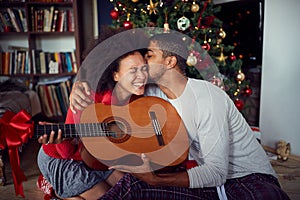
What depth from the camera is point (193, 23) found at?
2361mm

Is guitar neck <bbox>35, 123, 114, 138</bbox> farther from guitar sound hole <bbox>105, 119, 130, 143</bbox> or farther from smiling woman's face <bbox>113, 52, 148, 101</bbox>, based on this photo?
smiling woman's face <bbox>113, 52, 148, 101</bbox>

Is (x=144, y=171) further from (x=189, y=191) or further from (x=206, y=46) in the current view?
(x=206, y=46)

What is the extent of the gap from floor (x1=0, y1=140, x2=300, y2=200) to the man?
856mm

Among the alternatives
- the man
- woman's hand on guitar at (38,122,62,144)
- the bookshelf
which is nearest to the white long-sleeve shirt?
the man

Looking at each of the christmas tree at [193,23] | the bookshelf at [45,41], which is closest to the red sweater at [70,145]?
the christmas tree at [193,23]

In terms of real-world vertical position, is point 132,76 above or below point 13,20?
below

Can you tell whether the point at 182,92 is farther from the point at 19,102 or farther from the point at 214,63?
the point at 19,102

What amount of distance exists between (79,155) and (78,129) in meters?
0.43

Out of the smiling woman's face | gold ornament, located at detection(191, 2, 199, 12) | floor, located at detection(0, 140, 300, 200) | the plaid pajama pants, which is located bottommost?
floor, located at detection(0, 140, 300, 200)

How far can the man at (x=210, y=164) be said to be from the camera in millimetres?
1150

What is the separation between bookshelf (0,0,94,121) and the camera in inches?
131

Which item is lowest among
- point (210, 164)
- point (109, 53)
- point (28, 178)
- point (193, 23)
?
point (28, 178)

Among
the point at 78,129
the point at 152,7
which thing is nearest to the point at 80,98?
the point at 78,129

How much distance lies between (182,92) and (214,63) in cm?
109
